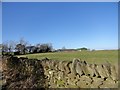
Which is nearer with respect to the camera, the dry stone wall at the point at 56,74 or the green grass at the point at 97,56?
the dry stone wall at the point at 56,74

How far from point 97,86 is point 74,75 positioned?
891 millimetres

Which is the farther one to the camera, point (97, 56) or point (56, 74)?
point (97, 56)

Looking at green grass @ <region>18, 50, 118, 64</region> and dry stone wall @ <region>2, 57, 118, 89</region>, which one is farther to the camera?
green grass @ <region>18, 50, 118, 64</region>

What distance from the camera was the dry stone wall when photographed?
569 centimetres

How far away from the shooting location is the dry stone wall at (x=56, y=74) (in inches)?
224

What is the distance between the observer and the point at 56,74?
7.40 metres

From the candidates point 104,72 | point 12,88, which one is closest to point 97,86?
point 104,72

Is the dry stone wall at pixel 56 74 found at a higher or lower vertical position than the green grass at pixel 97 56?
lower

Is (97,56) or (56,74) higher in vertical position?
(97,56)

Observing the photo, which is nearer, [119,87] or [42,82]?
[119,87]

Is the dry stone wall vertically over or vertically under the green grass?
under

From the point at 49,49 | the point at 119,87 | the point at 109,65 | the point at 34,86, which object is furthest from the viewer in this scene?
the point at 49,49

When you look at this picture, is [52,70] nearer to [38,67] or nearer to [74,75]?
[38,67]

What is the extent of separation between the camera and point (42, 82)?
762 cm
